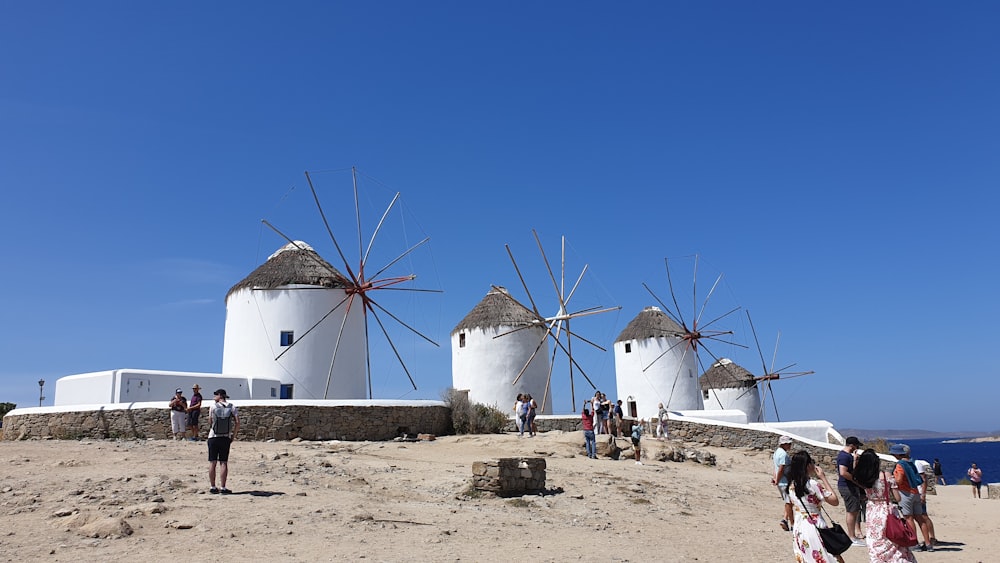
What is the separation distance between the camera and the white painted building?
58.5 ft

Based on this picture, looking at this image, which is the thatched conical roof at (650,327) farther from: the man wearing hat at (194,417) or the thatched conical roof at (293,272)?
the man wearing hat at (194,417)

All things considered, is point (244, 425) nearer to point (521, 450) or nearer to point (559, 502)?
point (521, 450)

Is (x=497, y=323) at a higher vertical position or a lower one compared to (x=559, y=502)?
higher

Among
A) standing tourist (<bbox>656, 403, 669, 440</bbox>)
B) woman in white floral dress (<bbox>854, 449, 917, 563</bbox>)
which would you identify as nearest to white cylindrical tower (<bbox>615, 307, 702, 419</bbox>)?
standing tourist (<bbox>656, 403, 669, 440</bbox>)

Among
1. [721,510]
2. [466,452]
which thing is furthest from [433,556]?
[466,452]

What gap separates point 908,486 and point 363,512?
6009 millimetres

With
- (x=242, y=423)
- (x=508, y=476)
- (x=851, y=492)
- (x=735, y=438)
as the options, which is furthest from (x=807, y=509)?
(x=735, y=438)

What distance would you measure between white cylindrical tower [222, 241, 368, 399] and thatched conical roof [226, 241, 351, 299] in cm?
3

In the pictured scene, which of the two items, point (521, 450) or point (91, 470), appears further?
point (521, 450)

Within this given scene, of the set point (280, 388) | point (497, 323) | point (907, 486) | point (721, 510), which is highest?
point (497, 323)

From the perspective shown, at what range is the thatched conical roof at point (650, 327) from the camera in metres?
31.0

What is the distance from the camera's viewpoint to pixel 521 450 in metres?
15.8

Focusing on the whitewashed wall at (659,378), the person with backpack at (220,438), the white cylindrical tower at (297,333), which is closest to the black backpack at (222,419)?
the person with backpack at (220,438)

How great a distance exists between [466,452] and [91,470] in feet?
23.8
